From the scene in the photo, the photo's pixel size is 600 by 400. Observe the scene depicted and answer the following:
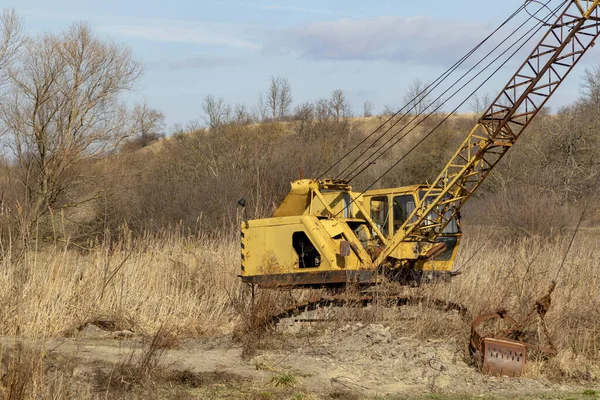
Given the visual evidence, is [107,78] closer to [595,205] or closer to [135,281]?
[135,281]

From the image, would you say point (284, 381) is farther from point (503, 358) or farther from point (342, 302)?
point (342, 302)

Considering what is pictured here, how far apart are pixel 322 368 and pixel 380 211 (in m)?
5.22

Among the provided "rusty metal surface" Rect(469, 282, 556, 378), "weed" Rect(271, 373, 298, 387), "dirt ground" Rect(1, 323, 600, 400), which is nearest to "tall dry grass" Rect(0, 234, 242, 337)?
"dirt ground" Rect(1, 323, 600, 400)

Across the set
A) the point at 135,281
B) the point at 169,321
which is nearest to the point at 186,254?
the point at 135,281

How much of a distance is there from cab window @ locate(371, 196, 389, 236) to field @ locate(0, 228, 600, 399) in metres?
1.64

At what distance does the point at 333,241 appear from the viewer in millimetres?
12586

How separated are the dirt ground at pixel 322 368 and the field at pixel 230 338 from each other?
0.02 m

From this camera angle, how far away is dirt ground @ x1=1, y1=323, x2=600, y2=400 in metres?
8.42

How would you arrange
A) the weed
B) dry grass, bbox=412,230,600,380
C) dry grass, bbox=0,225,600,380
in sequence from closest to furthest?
the weed < dry grass, bbox=412,230,600,380 < dry grass, bbox=0,225,600,380

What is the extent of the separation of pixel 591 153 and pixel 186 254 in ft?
99.5

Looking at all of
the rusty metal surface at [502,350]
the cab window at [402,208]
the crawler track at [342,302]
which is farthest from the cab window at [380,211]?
the rusty metal surface at [502,350]

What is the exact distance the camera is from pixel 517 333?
396 inches

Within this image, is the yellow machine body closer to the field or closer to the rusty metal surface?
the field

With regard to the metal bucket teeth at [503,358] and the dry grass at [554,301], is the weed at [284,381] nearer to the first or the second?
the metal bucket teeth at [503,358]
